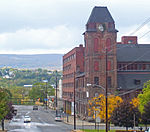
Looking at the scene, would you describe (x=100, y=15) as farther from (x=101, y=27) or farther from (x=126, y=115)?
(x=126, y=115)

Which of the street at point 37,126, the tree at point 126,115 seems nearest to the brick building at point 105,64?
the street at point 37,126

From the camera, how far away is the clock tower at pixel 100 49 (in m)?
99.5

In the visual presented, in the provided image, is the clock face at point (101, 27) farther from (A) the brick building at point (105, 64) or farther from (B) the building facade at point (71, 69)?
(B) the building facade at point (71, 69)

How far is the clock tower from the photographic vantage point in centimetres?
9950

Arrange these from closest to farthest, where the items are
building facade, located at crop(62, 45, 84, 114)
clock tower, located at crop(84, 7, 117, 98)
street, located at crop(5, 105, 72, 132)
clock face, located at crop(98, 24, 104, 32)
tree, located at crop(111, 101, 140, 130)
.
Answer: tree, located at crop(111, 101, 140, 130), street, located at crop(5, 105, 72, 132), clock tower, located at crop(84, 7, 117, 98), clock face, located at crop(98, 24, 104, 32), building facade, located at crop(62, 45, 84, 114)

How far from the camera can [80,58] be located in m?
119

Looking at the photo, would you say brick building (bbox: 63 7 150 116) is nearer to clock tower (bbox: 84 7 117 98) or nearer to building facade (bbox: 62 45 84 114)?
clock tower (bbox: 84 7 117 98)

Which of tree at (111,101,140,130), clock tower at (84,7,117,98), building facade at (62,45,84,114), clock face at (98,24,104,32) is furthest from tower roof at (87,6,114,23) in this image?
tree at (111,101,140,130)

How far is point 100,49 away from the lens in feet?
329

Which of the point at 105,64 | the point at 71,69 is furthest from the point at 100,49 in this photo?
the point at 71,69

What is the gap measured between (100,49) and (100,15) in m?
8.46

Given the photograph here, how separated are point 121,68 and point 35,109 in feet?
216

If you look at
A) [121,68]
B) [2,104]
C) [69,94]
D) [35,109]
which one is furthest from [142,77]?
[35,109]

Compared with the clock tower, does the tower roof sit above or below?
above
